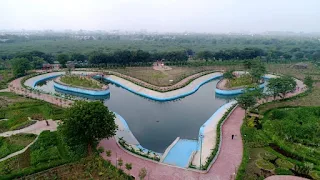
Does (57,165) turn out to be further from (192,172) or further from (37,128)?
(192,172)

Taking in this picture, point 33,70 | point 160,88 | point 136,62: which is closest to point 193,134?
point 160,88

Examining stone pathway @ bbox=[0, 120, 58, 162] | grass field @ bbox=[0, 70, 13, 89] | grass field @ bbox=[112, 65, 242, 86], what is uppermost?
grass field @ bbox=[112, 65, 242, 86]

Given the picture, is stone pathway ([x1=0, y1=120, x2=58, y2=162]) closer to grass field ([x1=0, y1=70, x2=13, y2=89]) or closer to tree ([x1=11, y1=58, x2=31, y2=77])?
grass field ([x1=0, y1=70, x2=13, y2=89])

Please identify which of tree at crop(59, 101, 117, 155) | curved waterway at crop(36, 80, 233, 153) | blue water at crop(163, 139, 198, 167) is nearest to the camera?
tree at crop(59, 101, 117, 155)

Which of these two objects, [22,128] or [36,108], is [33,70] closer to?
[36,108]

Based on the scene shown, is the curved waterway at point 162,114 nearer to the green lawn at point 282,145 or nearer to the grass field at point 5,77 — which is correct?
the green lawn at point 282,145

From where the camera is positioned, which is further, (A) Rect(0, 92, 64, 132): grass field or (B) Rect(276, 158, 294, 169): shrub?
(A) Rect(0, 92, 64, 132): grass field

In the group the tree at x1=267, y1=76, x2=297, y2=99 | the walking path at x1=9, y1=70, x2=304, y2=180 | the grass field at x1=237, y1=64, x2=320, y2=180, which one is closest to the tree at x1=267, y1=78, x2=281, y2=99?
the tree at x1=267, y1=76, x2=297, y2=99
